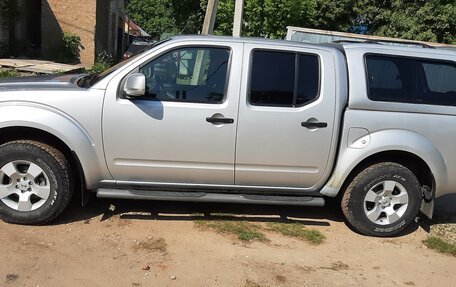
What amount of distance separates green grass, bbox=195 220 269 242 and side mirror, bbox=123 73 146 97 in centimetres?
145

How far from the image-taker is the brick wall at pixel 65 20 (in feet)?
66.5

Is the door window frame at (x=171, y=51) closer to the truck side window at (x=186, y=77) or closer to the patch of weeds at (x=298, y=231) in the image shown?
the truck side window at (x=186, y=77)

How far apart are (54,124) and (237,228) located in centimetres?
199

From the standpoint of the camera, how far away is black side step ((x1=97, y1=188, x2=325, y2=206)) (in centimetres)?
477

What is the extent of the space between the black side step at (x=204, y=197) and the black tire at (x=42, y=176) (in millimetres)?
347

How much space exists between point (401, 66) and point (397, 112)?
19.2 inches

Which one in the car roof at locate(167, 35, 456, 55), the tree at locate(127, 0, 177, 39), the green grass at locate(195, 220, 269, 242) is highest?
the tree at locate(127, 0, 177, 39)

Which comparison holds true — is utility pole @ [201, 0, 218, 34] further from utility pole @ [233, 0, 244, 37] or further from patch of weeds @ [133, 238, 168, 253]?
patch of weeds @ [133, 238, 168, 253]

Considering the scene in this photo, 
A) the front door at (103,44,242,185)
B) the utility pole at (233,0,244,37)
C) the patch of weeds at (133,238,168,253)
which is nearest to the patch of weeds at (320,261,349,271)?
the front door at (103,44,242,185)

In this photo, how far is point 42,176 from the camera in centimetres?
470

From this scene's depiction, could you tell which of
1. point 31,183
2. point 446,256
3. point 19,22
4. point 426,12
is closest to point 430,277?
point 446,256

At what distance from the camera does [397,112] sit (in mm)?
4984

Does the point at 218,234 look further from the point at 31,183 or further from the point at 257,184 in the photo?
the point at 31,183

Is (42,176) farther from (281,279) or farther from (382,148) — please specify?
(382,148)
